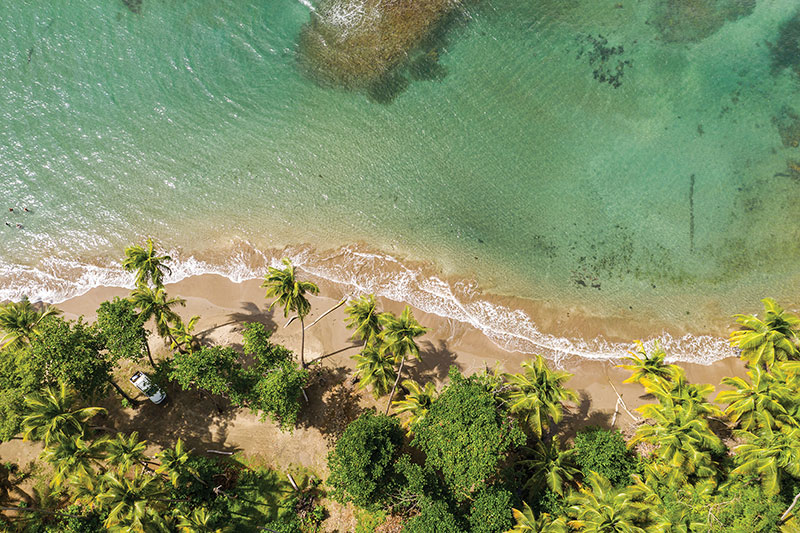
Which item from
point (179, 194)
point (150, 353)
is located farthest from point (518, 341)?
point (179, 194)

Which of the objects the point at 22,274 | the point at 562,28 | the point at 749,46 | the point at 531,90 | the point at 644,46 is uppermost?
the point at 749,46

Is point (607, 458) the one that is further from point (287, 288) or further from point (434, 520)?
point (287, 288)

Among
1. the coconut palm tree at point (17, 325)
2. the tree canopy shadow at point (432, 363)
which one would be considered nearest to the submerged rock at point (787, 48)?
the tree canopy shadow at point (432, 363)

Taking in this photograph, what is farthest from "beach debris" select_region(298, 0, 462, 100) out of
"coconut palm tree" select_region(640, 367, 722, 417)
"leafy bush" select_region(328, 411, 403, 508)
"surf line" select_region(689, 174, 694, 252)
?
"coconut palm tree" select_region(640, 367, 722, 417)

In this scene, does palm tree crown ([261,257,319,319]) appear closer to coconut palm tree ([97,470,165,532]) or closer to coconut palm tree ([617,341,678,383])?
coconut palm tree ([97,470,165,532])

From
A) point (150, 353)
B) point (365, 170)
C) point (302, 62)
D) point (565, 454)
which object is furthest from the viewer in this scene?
point (302, 62)

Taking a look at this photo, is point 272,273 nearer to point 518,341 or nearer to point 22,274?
point 518,341

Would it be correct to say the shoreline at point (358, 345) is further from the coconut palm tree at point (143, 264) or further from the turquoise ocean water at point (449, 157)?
the coconut palm tree at point (143, 264)
